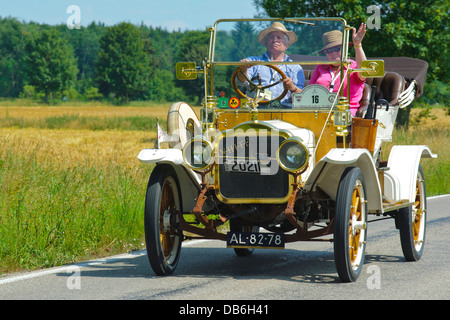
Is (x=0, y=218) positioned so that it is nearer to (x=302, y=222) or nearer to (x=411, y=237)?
(x=302, y=222)

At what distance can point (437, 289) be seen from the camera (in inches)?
246

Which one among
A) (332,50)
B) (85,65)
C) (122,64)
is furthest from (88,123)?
(85,65)

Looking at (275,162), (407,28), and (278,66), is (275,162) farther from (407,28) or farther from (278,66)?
(407,28)

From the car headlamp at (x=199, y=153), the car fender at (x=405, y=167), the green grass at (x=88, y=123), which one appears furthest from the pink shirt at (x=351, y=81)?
the green grass at (x=88, y=123)

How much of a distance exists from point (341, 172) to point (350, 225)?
0.46 metres

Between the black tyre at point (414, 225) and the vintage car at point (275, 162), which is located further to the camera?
the black tyre at point (414, 225)

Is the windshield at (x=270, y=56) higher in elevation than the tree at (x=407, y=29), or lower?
lower

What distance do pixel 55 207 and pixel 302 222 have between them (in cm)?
340

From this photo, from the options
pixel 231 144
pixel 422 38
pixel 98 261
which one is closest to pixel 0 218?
pixel 98 261

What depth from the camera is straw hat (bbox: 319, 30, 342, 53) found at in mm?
7320

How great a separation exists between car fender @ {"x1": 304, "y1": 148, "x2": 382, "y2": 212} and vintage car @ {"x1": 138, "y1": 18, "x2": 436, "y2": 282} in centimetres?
1

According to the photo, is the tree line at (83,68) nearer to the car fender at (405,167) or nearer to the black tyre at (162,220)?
the car fender at (405,167)

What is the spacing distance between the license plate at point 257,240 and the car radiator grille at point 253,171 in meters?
0.32

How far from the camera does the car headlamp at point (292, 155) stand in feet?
20.6
